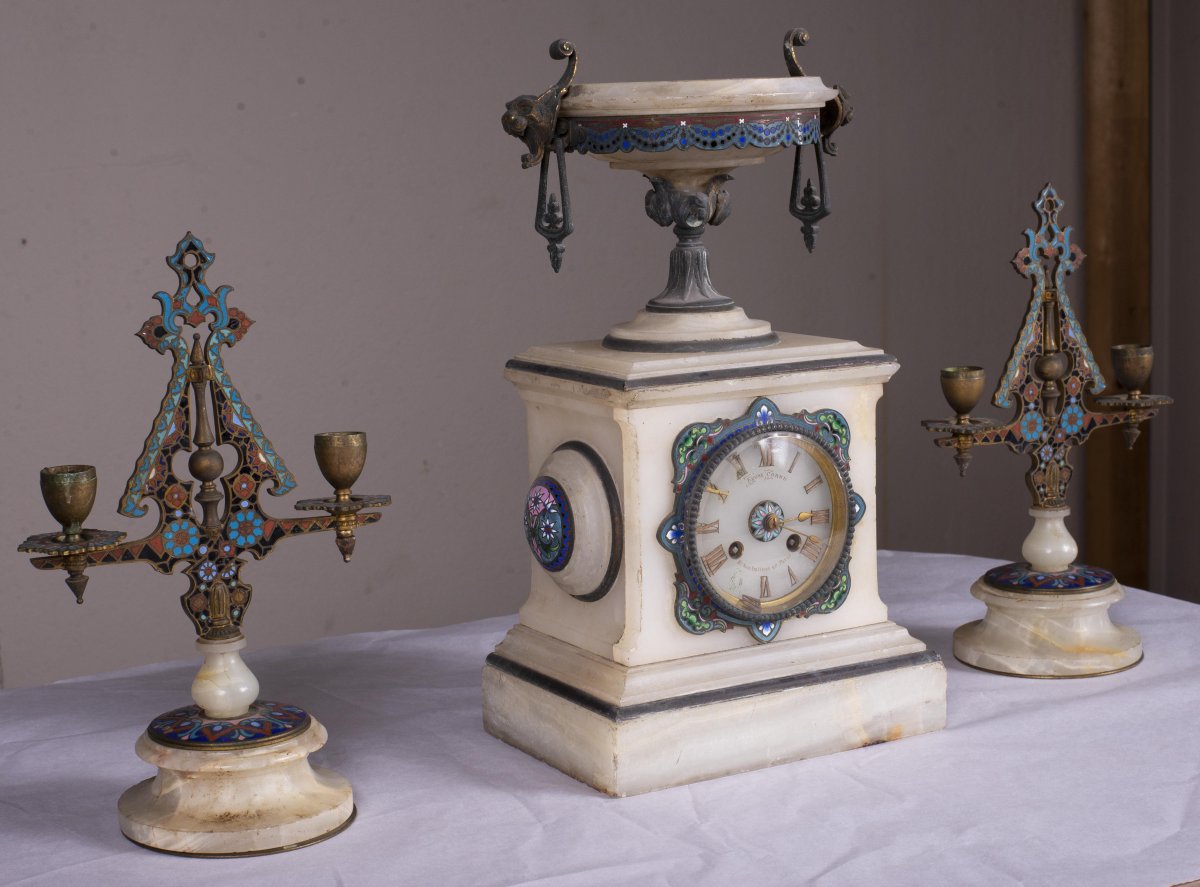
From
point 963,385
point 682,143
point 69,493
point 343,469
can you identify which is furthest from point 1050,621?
point 69,493

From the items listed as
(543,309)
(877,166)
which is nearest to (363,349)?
(543,309)

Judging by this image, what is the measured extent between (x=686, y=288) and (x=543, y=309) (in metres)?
1.20

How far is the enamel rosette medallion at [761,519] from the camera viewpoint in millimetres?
1566

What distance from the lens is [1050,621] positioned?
6.04 feet

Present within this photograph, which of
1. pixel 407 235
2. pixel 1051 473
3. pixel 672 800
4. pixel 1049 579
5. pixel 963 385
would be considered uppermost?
pixel 407 235

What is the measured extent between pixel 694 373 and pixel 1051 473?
0.52 metres

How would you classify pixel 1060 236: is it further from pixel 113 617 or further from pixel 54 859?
pixel 113 617

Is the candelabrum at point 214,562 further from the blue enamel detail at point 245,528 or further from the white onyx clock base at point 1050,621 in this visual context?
the white onyx clock base at point 1050,621

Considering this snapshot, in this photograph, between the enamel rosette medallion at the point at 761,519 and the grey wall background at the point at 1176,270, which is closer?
the enamel rosette medallion at the point at 761,519

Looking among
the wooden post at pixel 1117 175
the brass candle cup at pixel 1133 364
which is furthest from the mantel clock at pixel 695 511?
the wooden post at pixel 1117 175

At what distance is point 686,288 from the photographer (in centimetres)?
165

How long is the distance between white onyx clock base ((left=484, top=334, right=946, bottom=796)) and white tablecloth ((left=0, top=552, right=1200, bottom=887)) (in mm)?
36

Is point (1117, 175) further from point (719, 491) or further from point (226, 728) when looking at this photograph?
point (226, 728)

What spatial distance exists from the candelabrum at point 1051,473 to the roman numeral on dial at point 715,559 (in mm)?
357
